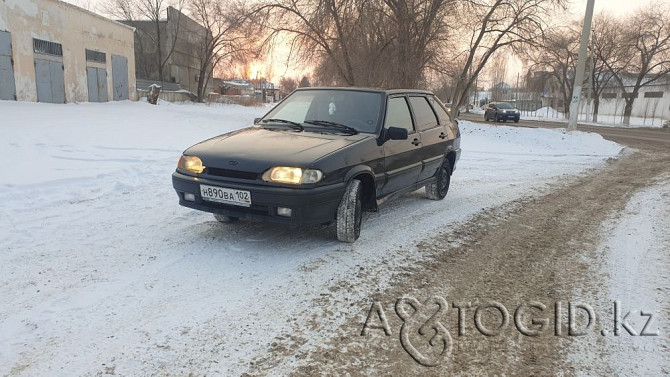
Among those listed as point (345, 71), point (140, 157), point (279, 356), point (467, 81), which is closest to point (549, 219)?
point (279, 356)

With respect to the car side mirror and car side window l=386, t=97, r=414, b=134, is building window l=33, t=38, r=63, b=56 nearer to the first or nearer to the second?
car side window l=386, t=97, r=414, b=134

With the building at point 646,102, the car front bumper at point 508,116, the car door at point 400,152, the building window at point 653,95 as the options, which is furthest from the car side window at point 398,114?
the building window at point 653,95

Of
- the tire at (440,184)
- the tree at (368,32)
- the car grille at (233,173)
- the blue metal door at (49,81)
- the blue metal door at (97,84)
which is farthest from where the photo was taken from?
the blue metal door at (97,84)

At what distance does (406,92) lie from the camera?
5848 mm

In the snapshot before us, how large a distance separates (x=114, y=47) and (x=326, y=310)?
26602 millimetres

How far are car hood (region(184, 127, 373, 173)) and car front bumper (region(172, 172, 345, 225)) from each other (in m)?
0.18

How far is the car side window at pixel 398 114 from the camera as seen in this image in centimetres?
519

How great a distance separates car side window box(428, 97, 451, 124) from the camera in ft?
21.9

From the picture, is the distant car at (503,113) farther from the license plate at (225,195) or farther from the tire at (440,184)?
the license plate at (225,195)

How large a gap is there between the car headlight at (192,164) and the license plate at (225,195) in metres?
0.21

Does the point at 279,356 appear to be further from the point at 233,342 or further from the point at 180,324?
the point at 180,324

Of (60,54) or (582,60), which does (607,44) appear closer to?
(582,60)

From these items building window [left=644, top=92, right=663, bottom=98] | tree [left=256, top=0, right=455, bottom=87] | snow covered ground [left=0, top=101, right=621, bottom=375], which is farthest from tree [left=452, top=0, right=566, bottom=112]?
building window [left=644, top=92, right=663, bottom=98]

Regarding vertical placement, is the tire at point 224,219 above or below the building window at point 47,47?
below
